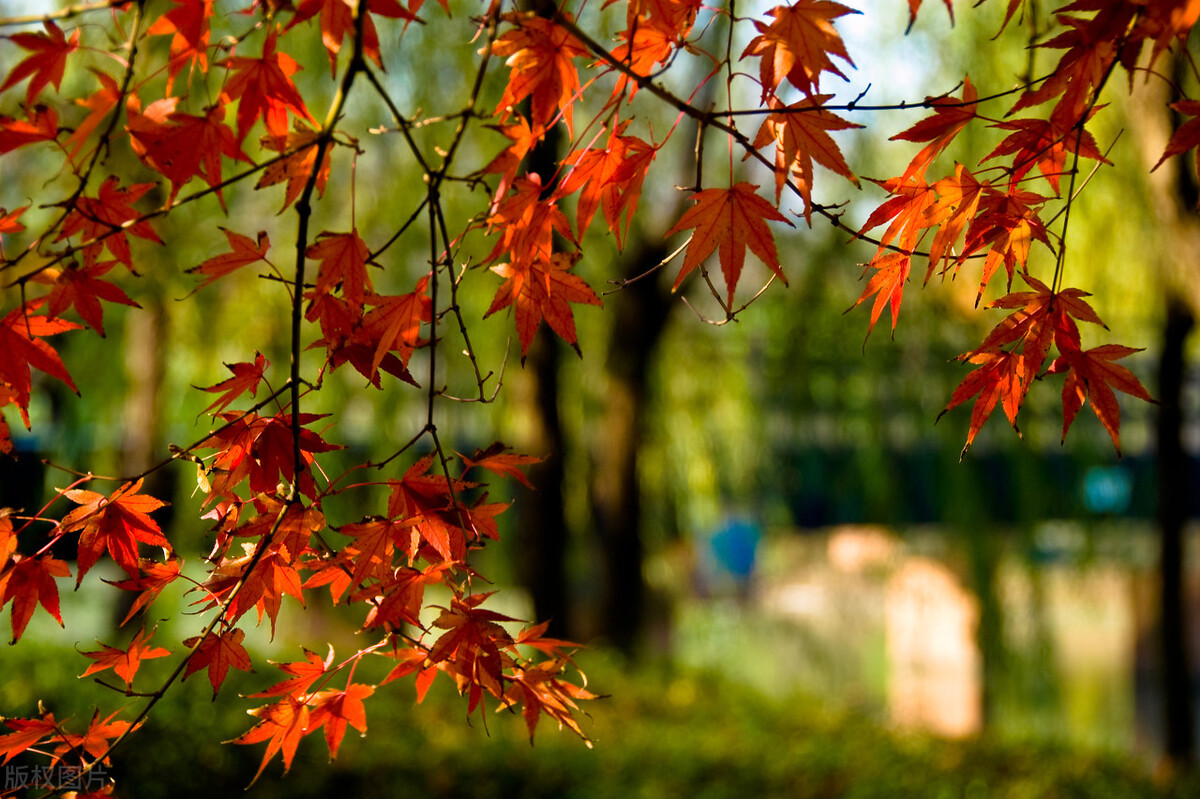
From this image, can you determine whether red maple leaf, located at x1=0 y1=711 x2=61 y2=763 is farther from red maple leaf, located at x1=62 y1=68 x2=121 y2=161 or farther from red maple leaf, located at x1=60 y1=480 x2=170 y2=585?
red maple leaf, located at x1=62 y1=68 x2=121 y2=161

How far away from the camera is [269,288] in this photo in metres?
4.11

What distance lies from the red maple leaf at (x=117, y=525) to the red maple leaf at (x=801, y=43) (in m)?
0.59

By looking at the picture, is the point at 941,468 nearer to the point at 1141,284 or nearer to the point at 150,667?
the point at 1141,284

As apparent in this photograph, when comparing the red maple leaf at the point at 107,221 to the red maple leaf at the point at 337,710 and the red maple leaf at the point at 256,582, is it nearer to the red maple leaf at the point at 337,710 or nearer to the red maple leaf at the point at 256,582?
the red maple leaf at the point at 256,582

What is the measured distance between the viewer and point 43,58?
737mm

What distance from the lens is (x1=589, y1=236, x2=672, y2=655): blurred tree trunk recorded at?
4.75 m

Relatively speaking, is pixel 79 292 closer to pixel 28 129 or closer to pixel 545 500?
pixel 28 129

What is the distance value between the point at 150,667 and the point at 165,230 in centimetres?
156

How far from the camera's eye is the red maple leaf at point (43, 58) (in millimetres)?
696

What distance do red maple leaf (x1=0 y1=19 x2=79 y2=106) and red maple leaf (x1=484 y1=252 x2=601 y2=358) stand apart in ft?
1.20

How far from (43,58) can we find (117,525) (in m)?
0.37

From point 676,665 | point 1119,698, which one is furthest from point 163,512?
point 1119,698

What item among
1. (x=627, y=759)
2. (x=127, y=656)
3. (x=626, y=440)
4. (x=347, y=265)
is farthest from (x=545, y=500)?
(x=347, y=265)

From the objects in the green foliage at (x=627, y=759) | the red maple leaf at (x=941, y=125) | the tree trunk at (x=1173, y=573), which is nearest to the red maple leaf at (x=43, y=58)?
the red maple leaf at (x=941, y=125)
